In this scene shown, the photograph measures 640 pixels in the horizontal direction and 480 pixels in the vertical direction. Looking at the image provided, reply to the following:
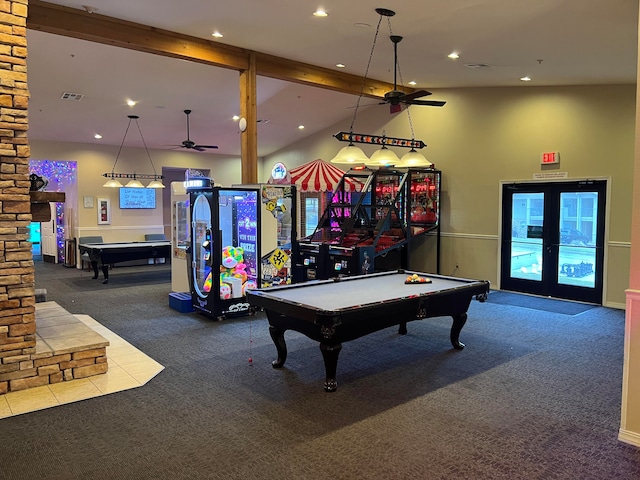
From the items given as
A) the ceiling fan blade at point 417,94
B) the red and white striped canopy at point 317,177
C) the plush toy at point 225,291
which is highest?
the ceiling fan blade at point 417,94

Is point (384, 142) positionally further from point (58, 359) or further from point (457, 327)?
point (58, 359)

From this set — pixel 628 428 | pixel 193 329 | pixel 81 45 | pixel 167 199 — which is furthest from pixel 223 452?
pixel 167 199

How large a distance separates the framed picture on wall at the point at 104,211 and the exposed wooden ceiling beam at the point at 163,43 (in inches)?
273

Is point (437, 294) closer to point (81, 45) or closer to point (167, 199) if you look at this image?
point (81, 45)

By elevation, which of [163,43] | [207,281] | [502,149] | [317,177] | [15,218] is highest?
[163,43]

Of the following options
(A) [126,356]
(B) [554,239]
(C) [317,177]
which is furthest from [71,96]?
(B) [554,239]

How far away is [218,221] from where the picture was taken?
6.45 metres

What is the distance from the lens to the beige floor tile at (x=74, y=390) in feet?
13.1

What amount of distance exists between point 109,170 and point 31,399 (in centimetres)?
989

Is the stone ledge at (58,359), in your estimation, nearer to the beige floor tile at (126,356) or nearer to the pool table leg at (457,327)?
the beige floor tile at (126,356)

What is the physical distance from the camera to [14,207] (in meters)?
4.06

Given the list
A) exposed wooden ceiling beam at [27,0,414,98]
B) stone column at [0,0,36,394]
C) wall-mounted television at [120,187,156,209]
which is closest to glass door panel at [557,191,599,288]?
exposed wooden ceiling beam at [27,0,414,98]

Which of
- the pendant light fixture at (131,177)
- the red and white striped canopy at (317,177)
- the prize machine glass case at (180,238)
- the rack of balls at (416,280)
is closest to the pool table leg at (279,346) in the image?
the rack of balls at (416,280)

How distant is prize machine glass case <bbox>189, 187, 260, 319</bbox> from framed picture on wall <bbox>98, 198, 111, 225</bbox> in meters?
6.79
